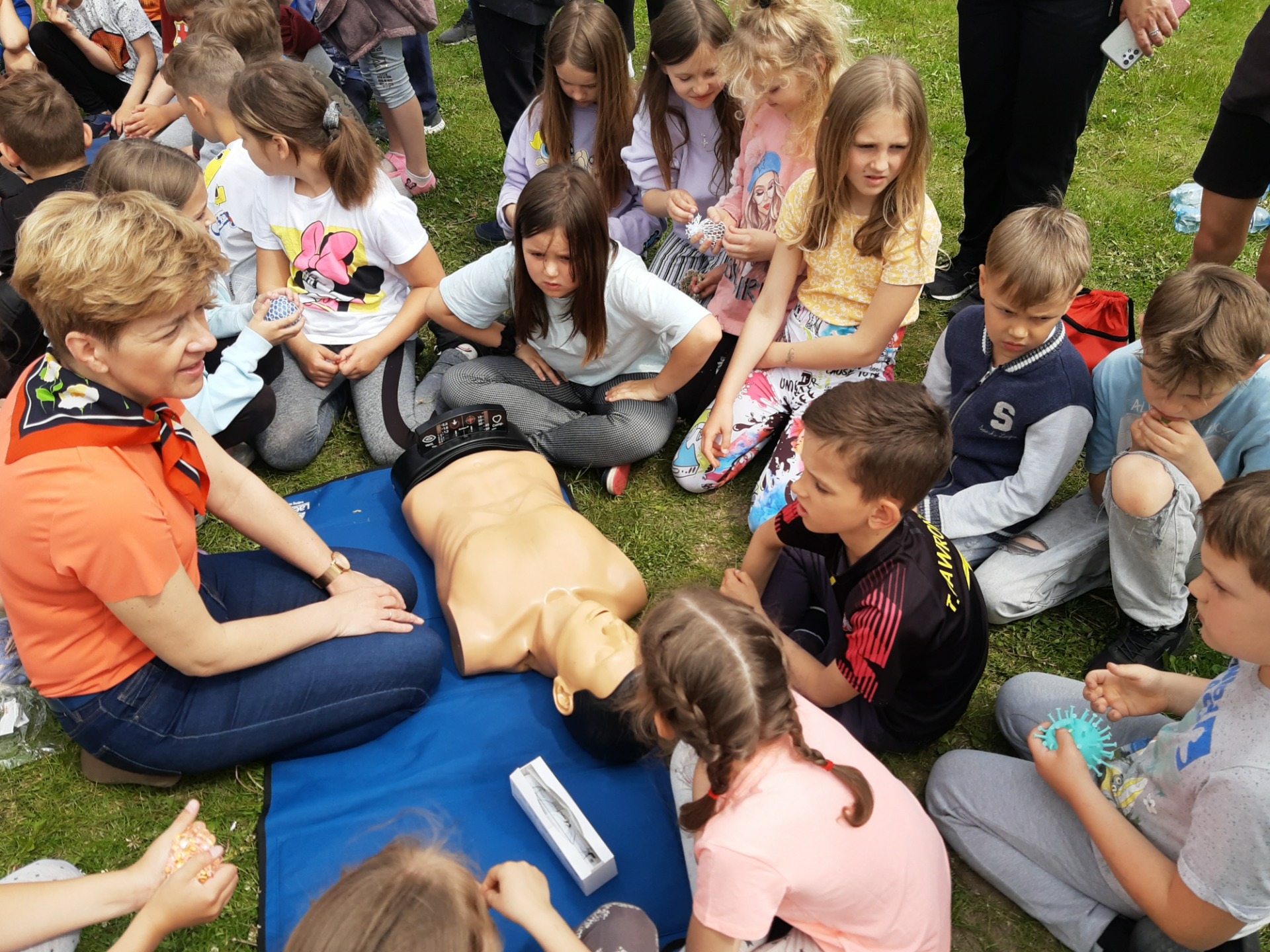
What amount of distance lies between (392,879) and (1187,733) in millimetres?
1655

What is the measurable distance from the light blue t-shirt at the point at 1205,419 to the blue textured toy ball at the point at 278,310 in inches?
117

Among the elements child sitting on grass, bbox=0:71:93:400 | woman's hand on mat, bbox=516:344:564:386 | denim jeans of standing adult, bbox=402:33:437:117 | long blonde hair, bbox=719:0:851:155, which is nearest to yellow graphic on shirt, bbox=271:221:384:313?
woman's hand on mat, bbox=516:344:564:386

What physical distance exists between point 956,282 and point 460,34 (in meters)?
Answer: 5.14

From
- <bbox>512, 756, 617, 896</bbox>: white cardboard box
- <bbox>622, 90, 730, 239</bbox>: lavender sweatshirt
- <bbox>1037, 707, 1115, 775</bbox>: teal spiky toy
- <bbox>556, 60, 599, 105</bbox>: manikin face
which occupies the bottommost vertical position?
<bbox>512, 756, 617, 896</bbox>: white cardboard box

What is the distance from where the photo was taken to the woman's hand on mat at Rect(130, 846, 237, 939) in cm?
199

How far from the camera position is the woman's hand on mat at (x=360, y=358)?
3.78 m

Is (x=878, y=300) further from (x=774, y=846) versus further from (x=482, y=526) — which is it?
(x=774, y=846)

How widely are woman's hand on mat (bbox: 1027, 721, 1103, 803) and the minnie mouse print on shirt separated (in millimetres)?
2883

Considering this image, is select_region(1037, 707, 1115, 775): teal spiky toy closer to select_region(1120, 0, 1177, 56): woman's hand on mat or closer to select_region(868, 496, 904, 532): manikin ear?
select_region(868, 496, 904, 532): manikin ear

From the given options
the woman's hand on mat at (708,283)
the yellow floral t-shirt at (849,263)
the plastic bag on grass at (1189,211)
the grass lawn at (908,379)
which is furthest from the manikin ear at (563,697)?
the plastic bag on grass at (1189,211)

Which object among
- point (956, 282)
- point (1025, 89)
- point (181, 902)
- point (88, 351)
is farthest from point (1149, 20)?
point (181, 902)

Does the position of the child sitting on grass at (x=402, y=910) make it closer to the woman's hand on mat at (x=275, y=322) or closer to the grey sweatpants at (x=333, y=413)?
the grey sweatpants at (x=333, y=413)

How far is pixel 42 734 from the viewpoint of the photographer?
9.11 feet

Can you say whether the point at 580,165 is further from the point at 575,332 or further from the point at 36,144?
the point at 36,144
